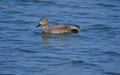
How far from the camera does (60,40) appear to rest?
17.9 m

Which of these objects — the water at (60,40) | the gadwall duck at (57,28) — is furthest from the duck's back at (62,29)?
the water at (60,40)

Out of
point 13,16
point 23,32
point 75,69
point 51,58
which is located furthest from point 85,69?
point 13,16

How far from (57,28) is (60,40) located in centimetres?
84

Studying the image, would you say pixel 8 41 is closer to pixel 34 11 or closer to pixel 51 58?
pixel 51 58

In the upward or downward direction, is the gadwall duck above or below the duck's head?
below

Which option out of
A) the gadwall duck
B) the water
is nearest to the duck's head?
the gadwall duck

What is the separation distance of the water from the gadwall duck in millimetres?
198

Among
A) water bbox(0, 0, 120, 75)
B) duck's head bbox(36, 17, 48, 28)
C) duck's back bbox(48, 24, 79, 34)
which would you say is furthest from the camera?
duck's head bbox(36, 17, 48, 28)

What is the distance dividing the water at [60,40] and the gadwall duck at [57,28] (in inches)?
7.8

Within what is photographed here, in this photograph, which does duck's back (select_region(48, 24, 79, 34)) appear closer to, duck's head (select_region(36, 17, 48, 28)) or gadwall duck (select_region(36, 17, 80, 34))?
gadwall duck (select_region(36, 17, 80, 34))

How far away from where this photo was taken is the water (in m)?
15.0

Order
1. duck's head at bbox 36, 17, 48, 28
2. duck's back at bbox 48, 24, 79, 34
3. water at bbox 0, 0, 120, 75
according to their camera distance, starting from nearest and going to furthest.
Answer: water at bbox 0, 0, 120, 75 → duck's back at bbox 48, 24, 79, 34 → duck's head at bbox 36, 17, 48, 28

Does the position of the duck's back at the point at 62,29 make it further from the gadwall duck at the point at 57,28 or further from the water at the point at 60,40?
the water at the point at 60,40

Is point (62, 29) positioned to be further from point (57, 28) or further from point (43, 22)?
point (43, 22)
